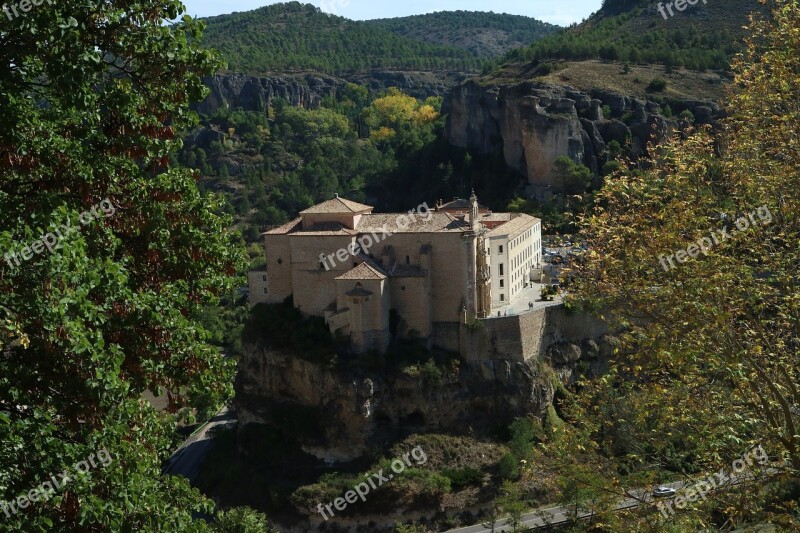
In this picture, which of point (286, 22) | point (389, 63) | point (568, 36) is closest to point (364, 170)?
point (568, 36)

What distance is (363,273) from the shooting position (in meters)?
38.0

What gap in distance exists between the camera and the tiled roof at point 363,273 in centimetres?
3781

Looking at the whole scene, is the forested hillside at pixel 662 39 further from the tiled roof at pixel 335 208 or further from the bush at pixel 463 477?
the bush at pixel 463 477

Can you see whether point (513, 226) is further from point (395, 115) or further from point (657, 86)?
point (395, 115)

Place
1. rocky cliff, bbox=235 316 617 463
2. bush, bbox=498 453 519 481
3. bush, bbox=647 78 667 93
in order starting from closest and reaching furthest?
bush, bbox=498 453 519 481
rocky cliff, bbox=235 316 617 463
bush, bbox=647 78 667 93

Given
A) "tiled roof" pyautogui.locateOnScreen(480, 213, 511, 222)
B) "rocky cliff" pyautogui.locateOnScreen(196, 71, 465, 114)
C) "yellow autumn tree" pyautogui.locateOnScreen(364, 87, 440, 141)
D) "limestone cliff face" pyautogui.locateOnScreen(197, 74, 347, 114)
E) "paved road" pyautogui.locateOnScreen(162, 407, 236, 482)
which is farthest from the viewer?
"rocky cliff" pyautogui.locateOnScreen(196, 71, 465, 114)

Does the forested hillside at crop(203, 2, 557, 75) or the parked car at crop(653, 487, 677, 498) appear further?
the forested hillside at crop(203, 2, 557, 75)

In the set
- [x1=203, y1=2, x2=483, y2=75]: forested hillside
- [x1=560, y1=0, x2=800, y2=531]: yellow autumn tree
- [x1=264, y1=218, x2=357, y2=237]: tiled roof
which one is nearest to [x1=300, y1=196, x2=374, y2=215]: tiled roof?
[x1=264, y1=218, x2=357, y2=237]: tiled roof

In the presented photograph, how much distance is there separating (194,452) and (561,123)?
115 feet

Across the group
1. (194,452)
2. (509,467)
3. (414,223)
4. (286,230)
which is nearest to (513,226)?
(414,223)

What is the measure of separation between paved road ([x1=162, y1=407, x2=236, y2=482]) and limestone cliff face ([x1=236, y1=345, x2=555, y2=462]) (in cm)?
513

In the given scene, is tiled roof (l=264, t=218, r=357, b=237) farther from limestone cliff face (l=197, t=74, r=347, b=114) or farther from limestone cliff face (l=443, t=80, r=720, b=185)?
limestone cliff face (l=197, t=74, r=347, b=114)

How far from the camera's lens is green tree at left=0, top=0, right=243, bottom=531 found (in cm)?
832

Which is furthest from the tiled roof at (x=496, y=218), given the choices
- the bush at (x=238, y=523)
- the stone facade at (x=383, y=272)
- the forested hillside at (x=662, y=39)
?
the forested hillside at (x=662, y=39)
